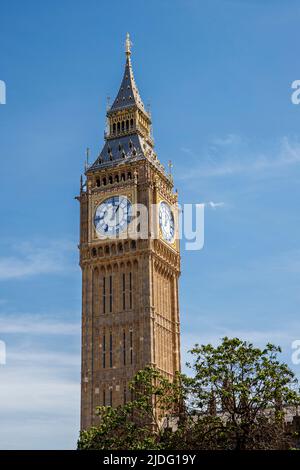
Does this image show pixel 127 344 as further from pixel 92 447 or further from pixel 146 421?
pixel 92 447

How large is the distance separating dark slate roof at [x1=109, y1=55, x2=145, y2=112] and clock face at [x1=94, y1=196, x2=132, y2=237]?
47.2 ft

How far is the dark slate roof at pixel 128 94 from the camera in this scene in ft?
335

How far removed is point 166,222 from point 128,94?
18.2 m

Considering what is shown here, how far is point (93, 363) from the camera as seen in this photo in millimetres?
89188

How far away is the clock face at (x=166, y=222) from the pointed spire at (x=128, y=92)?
14130 millimetres

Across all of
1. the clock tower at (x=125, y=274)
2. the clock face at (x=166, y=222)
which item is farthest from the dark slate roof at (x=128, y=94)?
the clock face at (x=166, y=222)

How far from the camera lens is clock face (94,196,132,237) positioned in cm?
9194

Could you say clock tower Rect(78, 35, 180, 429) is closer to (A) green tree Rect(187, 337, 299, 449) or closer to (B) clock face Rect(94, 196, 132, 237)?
(B) clock face Rect(94, 196, 132, 237)

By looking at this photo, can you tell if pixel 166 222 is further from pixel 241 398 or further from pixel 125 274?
pixel 241 398

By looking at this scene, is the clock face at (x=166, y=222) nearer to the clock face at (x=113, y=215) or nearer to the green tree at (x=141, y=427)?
the clock face at (x=113, y=215)

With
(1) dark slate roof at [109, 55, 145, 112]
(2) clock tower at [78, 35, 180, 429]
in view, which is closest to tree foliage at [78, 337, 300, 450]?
(2) clock tower at [78, 35, 180, 429]

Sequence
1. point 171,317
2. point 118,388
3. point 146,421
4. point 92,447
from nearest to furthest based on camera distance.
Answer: point 92,447 < point 146,421 < point 118,388 < point 171,317

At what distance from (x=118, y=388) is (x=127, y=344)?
185 inches
